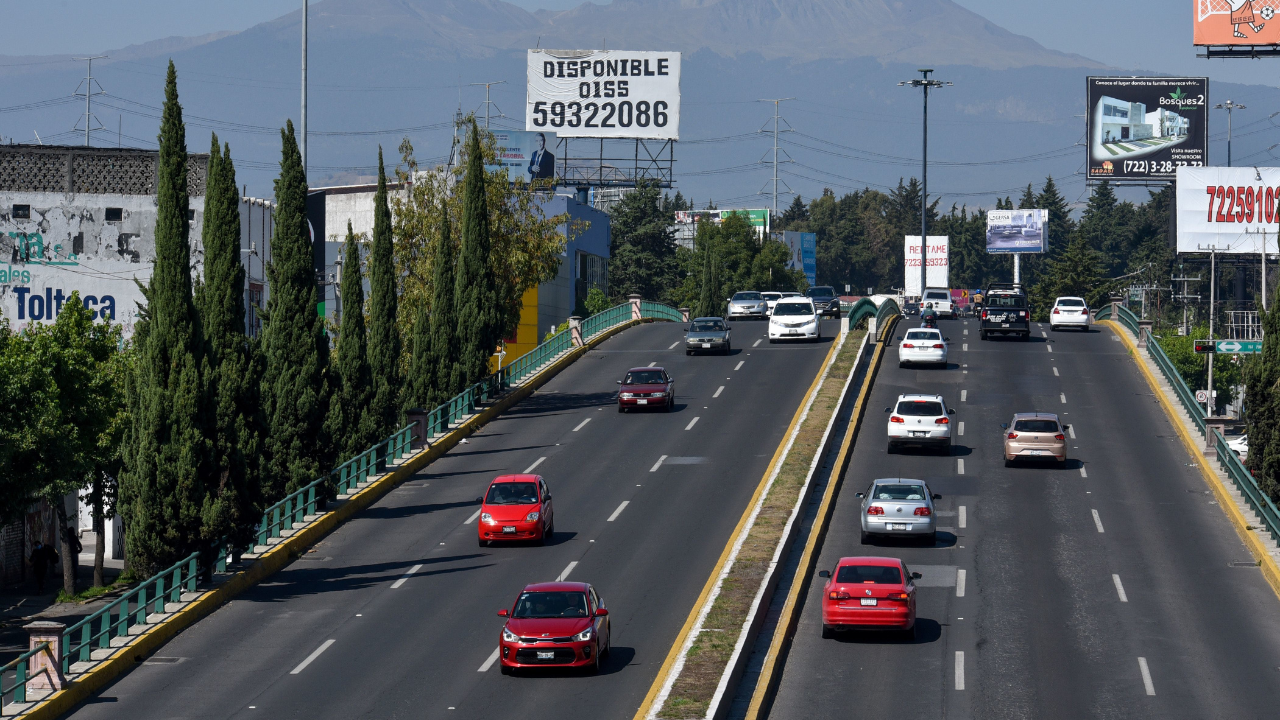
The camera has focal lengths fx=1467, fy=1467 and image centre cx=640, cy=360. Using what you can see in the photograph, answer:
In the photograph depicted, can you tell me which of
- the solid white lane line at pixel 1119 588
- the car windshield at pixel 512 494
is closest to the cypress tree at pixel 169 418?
the car windshield at pixel 512 494

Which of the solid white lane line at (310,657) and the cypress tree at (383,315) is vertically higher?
the cypress tree at (383,315)

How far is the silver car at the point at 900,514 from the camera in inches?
1237

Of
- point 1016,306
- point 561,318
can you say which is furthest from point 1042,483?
point 561,318

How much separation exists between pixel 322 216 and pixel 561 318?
3607 cm

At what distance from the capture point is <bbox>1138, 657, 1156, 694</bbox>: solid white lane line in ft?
72.6

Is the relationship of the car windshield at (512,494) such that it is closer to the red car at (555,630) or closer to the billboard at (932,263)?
the red car at (555,630)

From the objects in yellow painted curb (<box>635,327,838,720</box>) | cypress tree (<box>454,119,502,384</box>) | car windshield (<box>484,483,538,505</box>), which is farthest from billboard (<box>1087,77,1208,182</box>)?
car windshield (<box>484,483,538,505</box>)

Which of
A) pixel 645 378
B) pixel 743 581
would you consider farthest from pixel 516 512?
pixel 645 378

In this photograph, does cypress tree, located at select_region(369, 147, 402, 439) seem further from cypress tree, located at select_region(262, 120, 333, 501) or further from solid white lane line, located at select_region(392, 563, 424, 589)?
solid white lane line, located at select_region(392, 563, 424, 589)

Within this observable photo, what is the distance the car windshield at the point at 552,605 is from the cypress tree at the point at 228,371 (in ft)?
29.8

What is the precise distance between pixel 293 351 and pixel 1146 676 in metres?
24.4

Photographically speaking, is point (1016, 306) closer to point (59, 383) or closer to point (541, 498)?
point (541, 498)

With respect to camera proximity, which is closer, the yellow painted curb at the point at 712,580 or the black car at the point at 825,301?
the yellow painted curb at the point at 712,580

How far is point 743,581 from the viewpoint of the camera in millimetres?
27688
